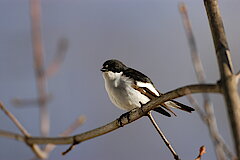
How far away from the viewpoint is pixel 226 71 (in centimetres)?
82

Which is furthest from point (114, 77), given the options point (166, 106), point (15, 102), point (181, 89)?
point (181, 89)

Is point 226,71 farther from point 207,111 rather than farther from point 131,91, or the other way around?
point 131,91

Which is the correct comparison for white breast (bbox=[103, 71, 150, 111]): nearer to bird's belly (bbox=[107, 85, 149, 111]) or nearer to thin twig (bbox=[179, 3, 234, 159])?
bird's belly (bbox=[107, 85, 149, 111])

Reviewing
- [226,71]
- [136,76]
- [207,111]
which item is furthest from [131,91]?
[226,71]

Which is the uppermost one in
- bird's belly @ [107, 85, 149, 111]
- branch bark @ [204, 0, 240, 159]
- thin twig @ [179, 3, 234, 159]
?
branch bark @ [204, 0, 240, 159]

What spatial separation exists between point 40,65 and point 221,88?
105 cm

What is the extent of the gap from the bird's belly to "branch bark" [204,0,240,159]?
1444 mm

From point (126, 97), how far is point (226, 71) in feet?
5.22

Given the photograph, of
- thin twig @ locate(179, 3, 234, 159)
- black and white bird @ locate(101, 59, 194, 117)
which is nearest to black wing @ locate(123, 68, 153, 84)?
black and white bird @ locate(101, 59, 194, 117)

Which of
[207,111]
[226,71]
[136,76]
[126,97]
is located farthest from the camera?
[136,76]

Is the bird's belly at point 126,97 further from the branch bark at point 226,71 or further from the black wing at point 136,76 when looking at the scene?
the branch bark at point 226,71

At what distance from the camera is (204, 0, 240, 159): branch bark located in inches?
27.0

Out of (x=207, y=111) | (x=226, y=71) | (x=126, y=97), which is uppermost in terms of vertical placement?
(x=226, y=71)

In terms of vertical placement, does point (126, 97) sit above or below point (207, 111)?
below
